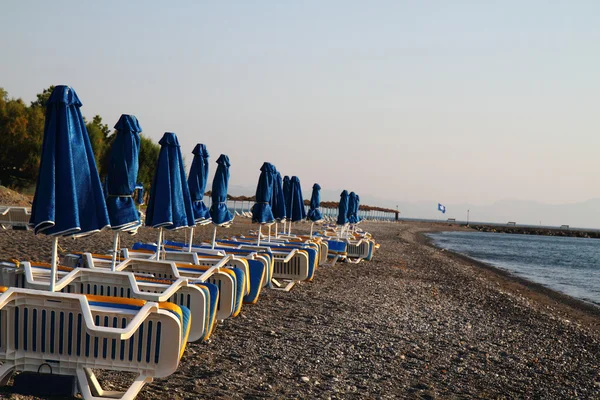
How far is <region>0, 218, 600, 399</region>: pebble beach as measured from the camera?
16.3ft

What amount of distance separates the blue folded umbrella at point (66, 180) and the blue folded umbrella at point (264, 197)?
6.77m

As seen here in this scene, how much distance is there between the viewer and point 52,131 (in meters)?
4.17

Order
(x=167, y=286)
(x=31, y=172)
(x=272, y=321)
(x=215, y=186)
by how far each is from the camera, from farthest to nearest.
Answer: (x=31, y=172), (x=215, y=186), (x=272, y=321), (x=167, y=286)

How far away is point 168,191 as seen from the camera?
6.67 m

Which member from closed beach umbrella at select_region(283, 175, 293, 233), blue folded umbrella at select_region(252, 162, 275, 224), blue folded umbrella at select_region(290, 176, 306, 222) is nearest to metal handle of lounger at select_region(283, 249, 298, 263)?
blue folded umbrella at select_region(252, 162, 275, 224)

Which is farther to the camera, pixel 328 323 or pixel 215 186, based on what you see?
pixel 215 186

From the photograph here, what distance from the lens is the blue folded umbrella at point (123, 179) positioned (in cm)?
572

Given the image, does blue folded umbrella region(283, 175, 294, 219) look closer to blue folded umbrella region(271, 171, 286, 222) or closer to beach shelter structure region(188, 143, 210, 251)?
blue folded umbrella region(271, 171, 286, 222)

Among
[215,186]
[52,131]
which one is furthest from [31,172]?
[52,131]

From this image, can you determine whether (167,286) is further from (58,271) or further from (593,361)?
(593,361)

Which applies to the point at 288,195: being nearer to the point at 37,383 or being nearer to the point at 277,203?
the point at 277,203

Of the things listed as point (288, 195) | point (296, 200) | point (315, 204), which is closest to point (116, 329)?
point (288, 195)

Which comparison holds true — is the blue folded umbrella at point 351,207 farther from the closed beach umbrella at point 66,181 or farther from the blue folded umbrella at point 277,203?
the closed beach umbrella at point 66,181

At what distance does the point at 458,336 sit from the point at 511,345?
2.18 ft
